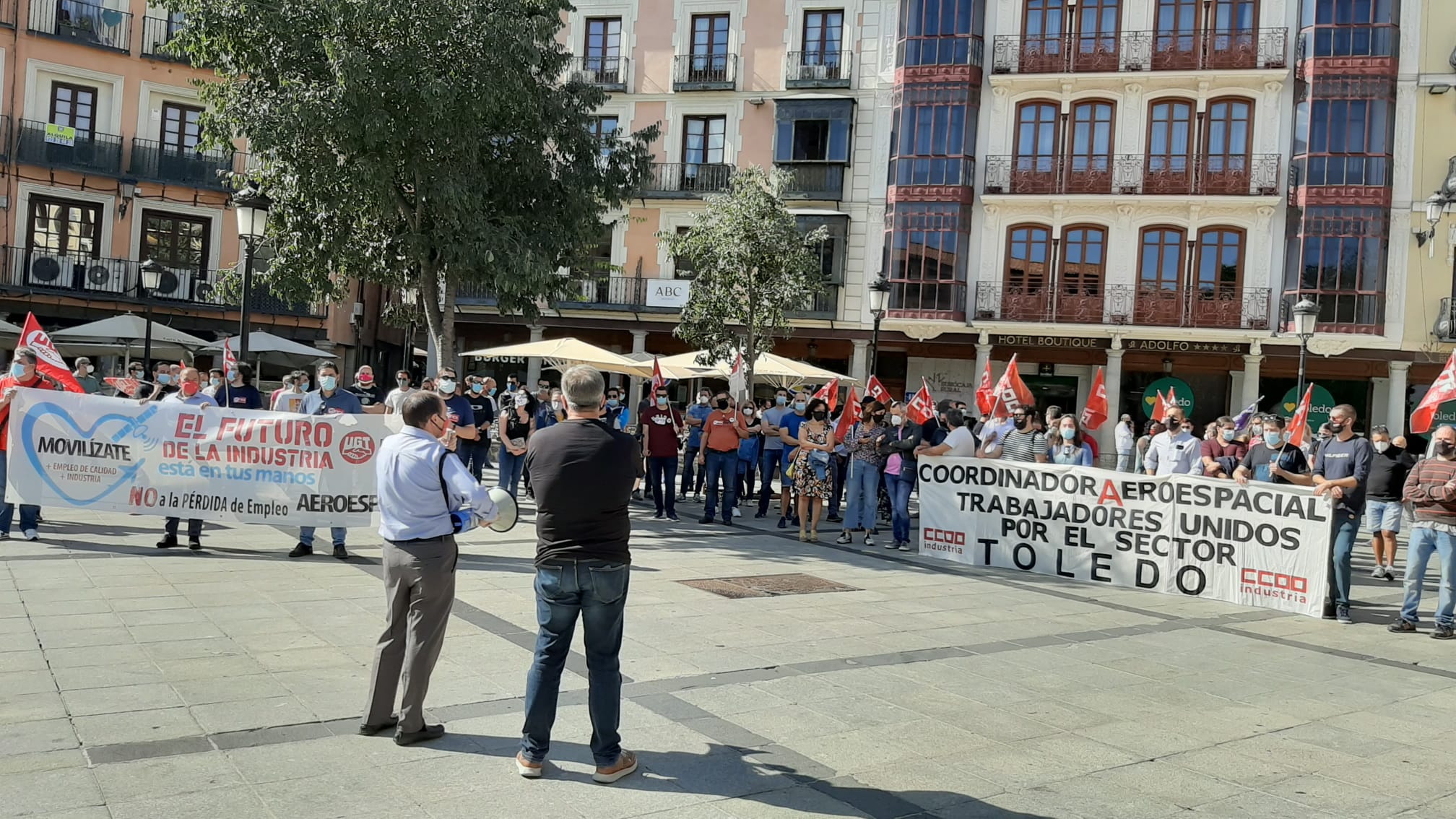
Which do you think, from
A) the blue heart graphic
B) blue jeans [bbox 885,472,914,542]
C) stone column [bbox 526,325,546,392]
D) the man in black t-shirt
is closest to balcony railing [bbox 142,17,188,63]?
stone column [bbox 526,325,546,392]

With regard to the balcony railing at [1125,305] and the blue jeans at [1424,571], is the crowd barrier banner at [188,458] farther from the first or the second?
the balcony railing at [1125,305]

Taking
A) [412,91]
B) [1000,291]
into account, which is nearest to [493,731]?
[412,91]

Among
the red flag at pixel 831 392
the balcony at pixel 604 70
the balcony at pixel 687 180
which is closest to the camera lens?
the red flag at pixel 831 392

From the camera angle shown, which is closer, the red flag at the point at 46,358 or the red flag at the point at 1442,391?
the red flag at the point at 46,358

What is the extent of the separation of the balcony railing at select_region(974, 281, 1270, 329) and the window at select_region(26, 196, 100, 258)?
23.9m

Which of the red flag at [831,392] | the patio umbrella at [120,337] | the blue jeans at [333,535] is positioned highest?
the patio umbrella at [120,337]

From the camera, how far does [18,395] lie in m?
10.8

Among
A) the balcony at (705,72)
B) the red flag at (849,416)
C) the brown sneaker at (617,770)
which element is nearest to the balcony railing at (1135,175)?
the balcony at (705,72)

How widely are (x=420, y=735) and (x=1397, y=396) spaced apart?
3007cm

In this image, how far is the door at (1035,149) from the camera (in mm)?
30688

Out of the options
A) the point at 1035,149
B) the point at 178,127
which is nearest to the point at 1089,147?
the point at 1035,149

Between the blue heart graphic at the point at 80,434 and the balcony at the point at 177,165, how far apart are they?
2088cm

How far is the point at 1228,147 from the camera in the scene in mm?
29688

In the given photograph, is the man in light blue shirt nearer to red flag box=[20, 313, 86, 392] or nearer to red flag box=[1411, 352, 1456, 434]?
red flag box=[20, 313, 86, 392]
